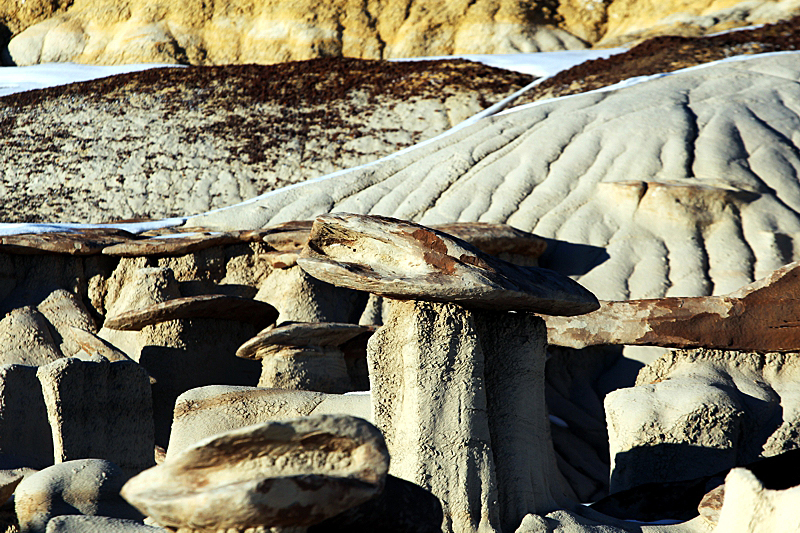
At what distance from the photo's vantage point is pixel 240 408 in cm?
464

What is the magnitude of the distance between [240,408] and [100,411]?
3.27 feet

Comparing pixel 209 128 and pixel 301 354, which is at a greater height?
pixel 209 128

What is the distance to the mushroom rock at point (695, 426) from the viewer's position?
4617mm

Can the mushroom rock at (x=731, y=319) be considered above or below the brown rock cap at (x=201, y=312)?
above

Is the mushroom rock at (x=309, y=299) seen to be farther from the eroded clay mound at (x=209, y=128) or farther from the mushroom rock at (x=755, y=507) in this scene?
the mushroom rock at (x=755, y=507)

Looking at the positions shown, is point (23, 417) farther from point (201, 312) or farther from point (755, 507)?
point (755, 507)

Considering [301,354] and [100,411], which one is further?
[301,354]

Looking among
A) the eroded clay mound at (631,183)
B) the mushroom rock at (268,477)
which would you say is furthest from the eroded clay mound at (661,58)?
the mushroom rock at (268,477)

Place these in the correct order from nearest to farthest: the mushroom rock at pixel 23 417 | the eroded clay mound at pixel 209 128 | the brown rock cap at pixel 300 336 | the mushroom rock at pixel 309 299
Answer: the mushroom rock at pixel 23 417 → the brown rock cap at pixel 300 336 → the mushroom rock at pixel 309 299 → the eroded clay mound at pixel 209 128

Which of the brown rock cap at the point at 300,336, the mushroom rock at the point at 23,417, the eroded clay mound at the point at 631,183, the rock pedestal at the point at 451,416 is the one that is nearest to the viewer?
the rock pedestal at the point at 451,416

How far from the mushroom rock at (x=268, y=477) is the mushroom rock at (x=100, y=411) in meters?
2.96

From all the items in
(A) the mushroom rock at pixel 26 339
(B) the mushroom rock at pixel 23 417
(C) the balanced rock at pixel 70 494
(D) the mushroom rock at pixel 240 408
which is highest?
(C) the balanced rock at pixel 70 494

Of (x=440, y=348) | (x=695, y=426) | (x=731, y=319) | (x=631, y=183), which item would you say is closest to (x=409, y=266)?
(x=440, y=348)

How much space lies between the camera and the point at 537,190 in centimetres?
922
